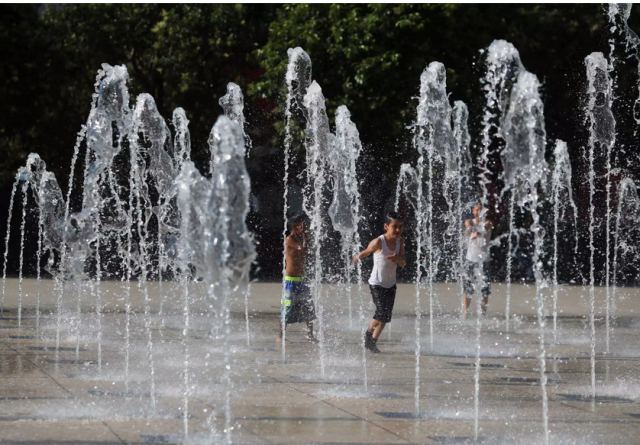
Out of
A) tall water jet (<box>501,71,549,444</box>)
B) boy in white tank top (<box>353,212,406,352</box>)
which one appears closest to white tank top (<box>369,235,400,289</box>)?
boy in white tank top (<box>353,212,406,352</box>)

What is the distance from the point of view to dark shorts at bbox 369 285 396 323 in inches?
456

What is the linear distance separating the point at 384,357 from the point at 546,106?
20128 millimetres

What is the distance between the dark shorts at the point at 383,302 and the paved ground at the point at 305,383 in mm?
376

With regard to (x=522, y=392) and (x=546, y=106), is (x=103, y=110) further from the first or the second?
(x=546, y=106)

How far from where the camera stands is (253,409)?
27.0ft

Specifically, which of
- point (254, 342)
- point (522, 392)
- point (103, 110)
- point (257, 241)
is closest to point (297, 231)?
point (254, 342)

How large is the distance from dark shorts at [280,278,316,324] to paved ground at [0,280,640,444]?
33 cm

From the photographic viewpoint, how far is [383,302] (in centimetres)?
1165

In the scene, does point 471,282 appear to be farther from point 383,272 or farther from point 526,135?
point 526,135

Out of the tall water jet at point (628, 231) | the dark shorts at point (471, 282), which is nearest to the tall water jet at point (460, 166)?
the dark shorts at point (471, 282)

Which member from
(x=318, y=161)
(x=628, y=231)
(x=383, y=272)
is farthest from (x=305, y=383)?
(x=628, y=231)

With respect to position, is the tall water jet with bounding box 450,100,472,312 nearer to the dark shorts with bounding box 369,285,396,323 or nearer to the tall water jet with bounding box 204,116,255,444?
the dark shorts with bounding box 369,285,396,323

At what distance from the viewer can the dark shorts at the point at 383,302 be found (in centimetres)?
1159

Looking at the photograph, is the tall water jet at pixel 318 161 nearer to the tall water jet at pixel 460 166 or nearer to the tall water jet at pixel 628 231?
the tall water jet at pixel 460 166
